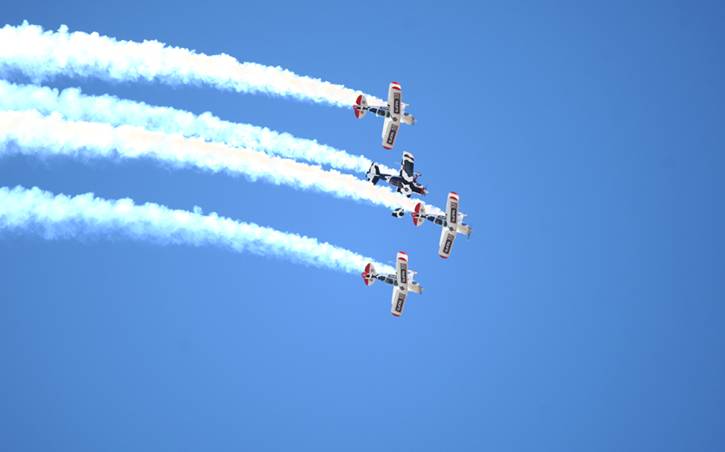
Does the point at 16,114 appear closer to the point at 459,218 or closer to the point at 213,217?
the point at 213,217

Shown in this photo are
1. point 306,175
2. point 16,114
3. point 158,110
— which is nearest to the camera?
point 16,114

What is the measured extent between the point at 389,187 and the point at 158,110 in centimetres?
1483

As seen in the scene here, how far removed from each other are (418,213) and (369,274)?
4.22m

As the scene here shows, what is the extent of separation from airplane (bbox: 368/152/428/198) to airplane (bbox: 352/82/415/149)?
8.08ft

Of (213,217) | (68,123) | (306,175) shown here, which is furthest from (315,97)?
(68,123)

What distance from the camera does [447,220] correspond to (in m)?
82.7

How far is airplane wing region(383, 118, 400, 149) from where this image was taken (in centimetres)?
8019

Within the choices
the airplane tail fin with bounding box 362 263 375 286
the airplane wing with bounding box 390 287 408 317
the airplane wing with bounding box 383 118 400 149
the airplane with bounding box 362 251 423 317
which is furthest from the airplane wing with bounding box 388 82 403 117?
the airplane wing with bounding box 390 287 408 317

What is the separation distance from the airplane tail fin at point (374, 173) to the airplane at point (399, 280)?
4216 millimetres

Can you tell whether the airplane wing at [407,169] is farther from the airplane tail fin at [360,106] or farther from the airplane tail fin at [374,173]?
the airplane tail fin at [360,106]

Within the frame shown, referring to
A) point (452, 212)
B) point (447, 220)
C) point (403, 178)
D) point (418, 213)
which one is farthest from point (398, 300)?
point (403, 178)

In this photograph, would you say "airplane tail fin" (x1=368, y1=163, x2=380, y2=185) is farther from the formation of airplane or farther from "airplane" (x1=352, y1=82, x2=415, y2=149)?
"airplane" (x1=352, y1=82, x2=415, y2=149)

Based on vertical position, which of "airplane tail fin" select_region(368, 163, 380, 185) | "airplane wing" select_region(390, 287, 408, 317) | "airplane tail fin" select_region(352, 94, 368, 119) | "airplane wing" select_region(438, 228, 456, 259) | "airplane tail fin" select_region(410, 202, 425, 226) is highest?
"airplane tail fin" select_region(352, 94, 368, 119)

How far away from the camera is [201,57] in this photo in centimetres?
7506
